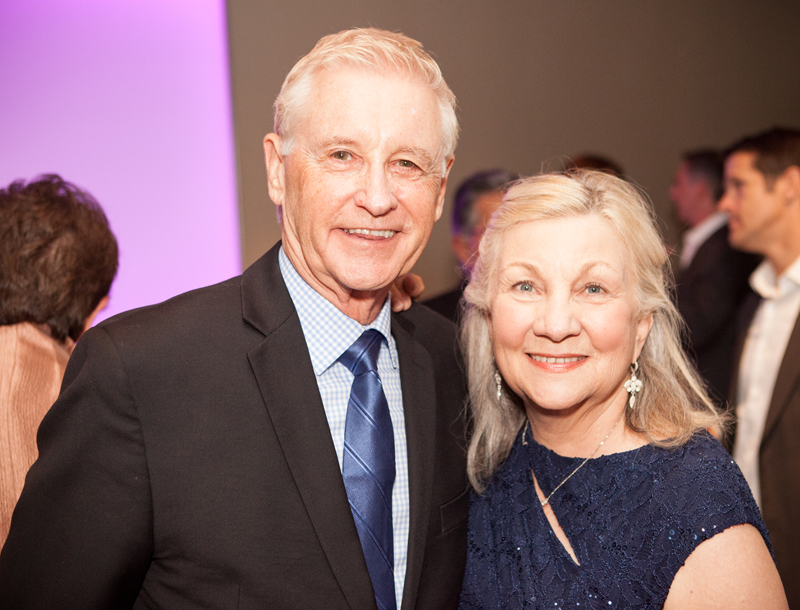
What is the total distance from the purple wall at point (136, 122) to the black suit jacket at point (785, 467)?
2.63 meters

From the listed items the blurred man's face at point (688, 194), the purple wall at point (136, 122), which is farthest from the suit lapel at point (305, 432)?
the blurred man's face at point (688, 194)

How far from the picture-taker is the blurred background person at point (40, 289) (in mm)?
1753

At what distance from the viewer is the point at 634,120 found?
5188mm

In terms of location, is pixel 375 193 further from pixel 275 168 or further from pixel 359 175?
pixel 275 168

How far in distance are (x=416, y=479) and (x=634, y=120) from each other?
4372mm

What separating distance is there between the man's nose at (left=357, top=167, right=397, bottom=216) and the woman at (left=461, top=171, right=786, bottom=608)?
36 cm

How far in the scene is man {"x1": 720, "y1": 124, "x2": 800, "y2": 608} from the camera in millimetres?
3023

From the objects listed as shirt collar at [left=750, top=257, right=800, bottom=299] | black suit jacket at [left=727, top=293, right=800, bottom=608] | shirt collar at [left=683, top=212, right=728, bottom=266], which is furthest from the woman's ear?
shirt collar at [left=683, top=212, right=728, bottom=266]

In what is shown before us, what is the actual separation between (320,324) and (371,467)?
320mm

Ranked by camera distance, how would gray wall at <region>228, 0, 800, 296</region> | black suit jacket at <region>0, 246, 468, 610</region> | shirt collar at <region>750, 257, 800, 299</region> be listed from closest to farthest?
1. black suit jacket at <region>0, 246, 468, 610</region>
2. shirt collar at <region>750, 257, 800, 299</region>
3. gray wall at <region>228, 0, 800, 296</region>

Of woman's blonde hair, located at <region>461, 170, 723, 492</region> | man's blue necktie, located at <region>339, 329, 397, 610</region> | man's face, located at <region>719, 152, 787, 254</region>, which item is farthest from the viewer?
man's face, located at <region>719, 152, 787, 254</region>

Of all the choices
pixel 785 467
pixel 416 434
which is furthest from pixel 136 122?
pixel 785 467

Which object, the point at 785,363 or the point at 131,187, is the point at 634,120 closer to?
the point at 785,363

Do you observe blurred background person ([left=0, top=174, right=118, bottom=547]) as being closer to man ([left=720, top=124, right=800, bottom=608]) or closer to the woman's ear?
the woman's ear
